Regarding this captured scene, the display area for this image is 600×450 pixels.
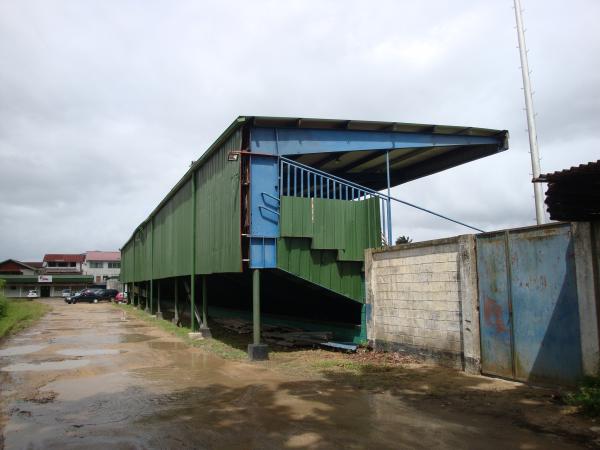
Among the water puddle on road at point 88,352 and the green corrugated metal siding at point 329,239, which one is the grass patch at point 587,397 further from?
the water puddle on road at point 88,352

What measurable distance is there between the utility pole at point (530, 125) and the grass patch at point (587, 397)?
6.93m

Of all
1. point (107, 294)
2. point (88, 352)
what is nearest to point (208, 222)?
point (88, 352)

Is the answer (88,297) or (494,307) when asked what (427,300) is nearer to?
(494,307)

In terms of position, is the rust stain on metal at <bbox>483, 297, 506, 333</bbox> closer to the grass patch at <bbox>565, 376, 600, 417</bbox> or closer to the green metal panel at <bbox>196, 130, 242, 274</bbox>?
the grass patch at <bbox>565, 376, 600, 417</bbox>

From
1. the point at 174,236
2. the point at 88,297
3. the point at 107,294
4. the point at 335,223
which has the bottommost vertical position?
the point at 88,297

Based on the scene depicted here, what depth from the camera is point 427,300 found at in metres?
9.80

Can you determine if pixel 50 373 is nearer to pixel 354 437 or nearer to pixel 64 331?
pixel 354 437

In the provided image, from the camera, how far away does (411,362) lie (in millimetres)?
9875

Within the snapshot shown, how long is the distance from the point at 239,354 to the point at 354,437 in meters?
7.15

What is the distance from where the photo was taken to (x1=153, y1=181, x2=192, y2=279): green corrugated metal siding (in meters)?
17.9

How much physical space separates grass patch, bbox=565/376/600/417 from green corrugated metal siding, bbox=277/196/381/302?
5895 mm

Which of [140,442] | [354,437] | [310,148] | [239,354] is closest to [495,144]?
[310,148]

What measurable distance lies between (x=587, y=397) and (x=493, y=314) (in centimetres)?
234

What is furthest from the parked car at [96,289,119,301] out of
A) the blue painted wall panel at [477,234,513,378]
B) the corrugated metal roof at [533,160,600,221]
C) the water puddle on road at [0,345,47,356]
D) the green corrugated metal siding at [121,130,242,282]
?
the corrugated metal roof at [533,160,600,221]
